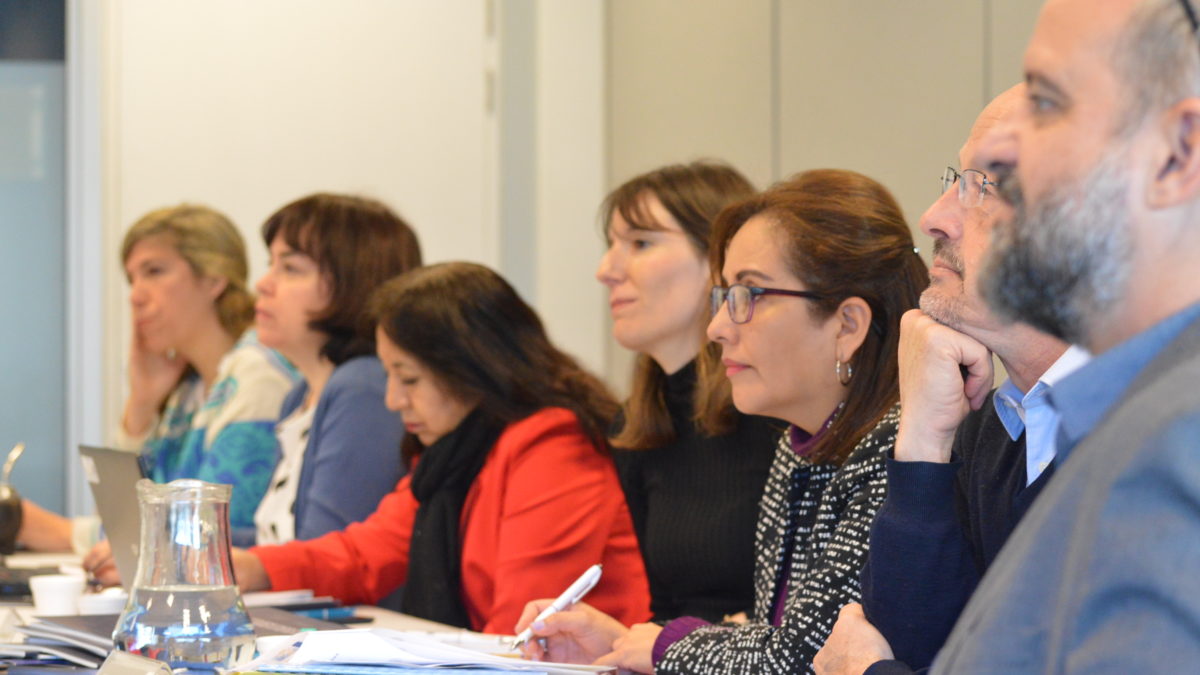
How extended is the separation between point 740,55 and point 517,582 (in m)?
1.78

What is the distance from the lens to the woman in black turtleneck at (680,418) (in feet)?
7.51

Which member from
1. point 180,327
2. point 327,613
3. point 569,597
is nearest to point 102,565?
point 327,613

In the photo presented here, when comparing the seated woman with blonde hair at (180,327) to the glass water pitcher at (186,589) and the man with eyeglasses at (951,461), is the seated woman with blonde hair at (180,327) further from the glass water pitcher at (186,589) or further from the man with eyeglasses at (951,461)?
the man with eyeglasses at (951,461)

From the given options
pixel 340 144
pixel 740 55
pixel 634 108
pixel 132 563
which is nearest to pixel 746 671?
pixel 132 563

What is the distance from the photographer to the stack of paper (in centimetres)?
145

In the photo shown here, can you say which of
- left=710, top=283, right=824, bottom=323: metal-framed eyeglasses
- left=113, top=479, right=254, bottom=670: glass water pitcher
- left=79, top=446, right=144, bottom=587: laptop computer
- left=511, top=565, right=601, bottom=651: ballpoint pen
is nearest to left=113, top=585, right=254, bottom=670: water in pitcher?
left=113, top=479, right=254, bottom=670: glass water pitcher

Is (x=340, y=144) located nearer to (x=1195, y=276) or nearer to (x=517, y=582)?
(x=517, y=582)

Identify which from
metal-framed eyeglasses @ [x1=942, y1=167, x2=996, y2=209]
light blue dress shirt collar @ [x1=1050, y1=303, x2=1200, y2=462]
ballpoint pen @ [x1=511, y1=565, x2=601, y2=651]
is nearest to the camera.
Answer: light blue dress shirt collar @ [x1=1050, y1=303, x2=1200, y2=462]

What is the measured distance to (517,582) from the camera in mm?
2375

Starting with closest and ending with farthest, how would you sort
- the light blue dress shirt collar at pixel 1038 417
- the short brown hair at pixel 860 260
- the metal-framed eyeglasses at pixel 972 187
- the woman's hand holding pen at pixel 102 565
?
the light blue dress shirt collar at pixel 1038 417 < the metal-framed eyeglasses at pixel 972 187 < the short brown hair at pixel 860 260 < the woman's hand holding pen at pixel 102 565

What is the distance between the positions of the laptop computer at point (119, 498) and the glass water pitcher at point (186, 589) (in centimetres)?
55

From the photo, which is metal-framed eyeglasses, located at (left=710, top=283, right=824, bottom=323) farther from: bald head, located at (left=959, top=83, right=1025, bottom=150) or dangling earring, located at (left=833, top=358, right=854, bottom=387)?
bald head, located at (left=959, top=83, right=1025, bottom=150)

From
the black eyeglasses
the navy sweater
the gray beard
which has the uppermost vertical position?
the black eyeglasses

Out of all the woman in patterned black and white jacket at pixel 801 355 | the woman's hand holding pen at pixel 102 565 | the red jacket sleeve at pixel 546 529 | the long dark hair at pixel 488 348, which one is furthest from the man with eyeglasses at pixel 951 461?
the woman's hand holding pen at pixel 102 565
